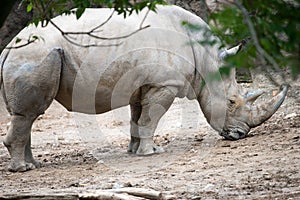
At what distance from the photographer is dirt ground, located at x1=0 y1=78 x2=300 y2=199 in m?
7.05

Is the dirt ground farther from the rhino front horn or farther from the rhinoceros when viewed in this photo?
the rhinoceros

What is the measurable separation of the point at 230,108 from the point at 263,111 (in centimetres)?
50

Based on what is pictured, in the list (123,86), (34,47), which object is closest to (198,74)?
(123,86)

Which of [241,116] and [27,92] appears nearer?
[27,92]

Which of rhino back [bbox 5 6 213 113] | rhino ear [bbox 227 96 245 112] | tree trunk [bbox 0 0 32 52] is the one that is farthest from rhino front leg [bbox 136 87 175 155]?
tree trunk [bbox 0 0 32 52]

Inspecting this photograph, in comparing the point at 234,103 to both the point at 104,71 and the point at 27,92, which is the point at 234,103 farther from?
the point at 27,92

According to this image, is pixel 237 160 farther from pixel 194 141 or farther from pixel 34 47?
pixel 34 47

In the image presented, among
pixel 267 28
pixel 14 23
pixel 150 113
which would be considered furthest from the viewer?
pixel 14 23

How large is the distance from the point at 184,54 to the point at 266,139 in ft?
4.74

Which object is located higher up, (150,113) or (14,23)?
(14,23)

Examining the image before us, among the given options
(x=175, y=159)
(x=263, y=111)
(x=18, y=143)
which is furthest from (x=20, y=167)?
(x=263, y=111)

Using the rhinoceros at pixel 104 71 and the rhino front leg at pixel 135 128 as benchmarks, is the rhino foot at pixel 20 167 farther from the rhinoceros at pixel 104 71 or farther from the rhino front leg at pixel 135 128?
the rhino front leg at pixel 135 128

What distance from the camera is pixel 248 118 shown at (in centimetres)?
989

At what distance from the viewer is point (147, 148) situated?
9.17m
